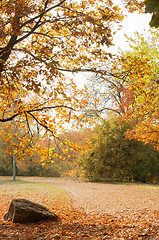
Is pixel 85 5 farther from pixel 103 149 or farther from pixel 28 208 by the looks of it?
pixel 103 149

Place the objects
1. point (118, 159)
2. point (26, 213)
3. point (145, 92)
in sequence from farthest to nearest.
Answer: point (118, 159), point (145, 92), point (26, 213)

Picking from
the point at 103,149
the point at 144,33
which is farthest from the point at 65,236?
the point at 144,33

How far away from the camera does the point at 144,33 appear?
1691 centimetres

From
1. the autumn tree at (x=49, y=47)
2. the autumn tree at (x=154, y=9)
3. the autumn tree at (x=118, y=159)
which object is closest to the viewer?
the autumn tree at (x=154, y=9)

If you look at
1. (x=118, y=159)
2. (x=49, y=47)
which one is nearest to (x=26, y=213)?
(x=49, y=47)

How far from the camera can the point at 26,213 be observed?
5262 mm

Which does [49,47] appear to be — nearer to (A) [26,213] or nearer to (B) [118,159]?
(A) [26,213]

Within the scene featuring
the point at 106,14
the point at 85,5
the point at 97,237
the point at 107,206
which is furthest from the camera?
the point at 107,206

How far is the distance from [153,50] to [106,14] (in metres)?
10.1

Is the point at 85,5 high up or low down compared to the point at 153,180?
up

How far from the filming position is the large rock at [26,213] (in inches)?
205

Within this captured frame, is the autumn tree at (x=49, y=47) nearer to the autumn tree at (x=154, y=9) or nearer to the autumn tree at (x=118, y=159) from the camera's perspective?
the autumn tree at (x=154, y=9)

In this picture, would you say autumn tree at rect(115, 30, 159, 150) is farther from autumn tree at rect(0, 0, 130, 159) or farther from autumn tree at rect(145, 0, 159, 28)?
autumn tree at rect(145, 0, 159, 28)

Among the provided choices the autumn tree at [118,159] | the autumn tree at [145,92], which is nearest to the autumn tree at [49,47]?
the autumn tree at [145,92]
